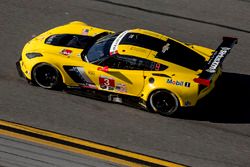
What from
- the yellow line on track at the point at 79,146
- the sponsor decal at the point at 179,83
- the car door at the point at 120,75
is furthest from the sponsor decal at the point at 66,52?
the sponsor decal at the point at 179,83

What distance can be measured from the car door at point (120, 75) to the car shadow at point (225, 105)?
1.14 meters

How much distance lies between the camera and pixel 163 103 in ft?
37.5

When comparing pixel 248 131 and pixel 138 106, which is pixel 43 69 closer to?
pixel 138 106

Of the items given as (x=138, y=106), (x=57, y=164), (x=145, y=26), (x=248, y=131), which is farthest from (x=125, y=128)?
(x=145, y=26)

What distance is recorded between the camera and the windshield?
1159cm

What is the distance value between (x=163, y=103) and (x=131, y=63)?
3.49 feet

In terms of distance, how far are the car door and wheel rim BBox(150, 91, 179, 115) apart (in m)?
0.36

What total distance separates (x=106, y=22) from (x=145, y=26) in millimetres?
1070

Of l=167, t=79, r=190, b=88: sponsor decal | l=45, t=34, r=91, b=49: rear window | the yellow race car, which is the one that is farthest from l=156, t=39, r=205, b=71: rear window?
l=45, t=34, r=91, b=49: rear window

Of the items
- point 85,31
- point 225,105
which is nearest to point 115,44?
point 85,31

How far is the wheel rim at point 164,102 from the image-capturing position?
11305 millimetres

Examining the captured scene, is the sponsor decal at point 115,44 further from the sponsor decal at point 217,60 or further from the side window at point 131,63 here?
the sponsor decal at point 217,60

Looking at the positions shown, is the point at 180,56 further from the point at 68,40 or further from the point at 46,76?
the point at 46,76

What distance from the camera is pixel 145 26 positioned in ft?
49.1
